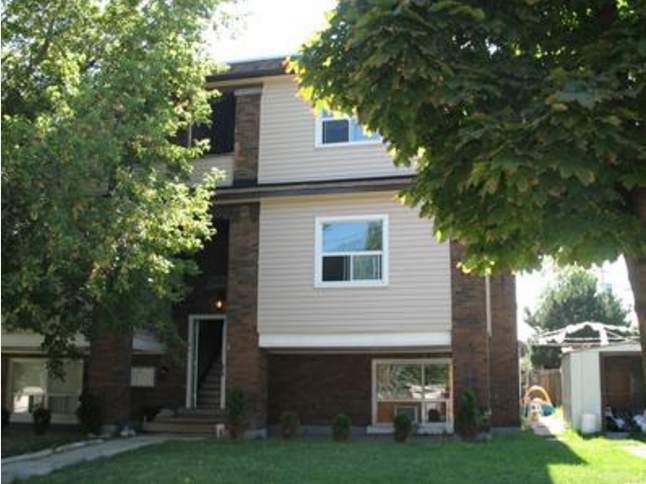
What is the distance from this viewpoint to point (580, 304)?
2117 inches

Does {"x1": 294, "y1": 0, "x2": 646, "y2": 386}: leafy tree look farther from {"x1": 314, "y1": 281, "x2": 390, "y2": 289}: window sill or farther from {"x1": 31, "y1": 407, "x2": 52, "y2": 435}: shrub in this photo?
{"x1": 31, "y1": 407, "x2": 52, "y2": 435}: shrub

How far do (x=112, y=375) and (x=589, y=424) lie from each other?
11.8 m

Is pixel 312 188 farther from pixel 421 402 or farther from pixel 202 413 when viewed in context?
pixel 202 413

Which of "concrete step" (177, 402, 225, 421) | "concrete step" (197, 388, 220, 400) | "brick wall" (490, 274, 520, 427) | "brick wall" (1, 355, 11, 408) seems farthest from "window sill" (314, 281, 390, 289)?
"brick wall" (1, 355, 11, 408)

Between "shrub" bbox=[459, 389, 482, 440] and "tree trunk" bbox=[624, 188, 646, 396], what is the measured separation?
1001cm

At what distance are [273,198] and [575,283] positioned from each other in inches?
1539

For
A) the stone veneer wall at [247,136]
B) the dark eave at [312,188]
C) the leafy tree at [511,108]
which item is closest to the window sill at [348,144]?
the dark eave at [312,188]

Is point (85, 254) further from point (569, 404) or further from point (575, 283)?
point (575, 283)

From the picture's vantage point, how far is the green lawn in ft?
39.4

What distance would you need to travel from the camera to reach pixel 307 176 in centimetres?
1925

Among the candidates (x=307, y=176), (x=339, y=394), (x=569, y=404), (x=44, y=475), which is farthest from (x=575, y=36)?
(x=569, y=404)

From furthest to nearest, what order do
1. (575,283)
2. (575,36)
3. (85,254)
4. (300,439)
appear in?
(575,283) → (300,439) → (85,254) → (575,36)

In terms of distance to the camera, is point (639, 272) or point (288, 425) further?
point (288, 425)

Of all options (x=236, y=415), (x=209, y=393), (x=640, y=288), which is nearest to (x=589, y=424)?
(x=236, y=415)
